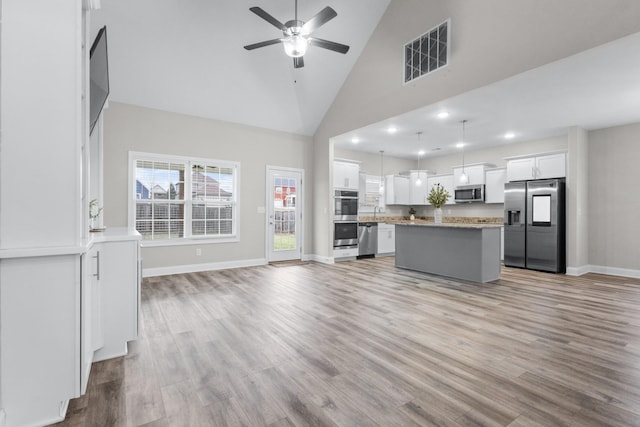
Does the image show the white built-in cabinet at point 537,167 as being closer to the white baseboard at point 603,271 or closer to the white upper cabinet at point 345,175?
the white baseboard at point 603,271

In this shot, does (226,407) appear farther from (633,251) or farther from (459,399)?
(633,251)

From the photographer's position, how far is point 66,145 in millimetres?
1593

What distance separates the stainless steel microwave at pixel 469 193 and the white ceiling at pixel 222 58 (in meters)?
4.13

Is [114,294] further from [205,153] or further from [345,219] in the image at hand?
[345,219]

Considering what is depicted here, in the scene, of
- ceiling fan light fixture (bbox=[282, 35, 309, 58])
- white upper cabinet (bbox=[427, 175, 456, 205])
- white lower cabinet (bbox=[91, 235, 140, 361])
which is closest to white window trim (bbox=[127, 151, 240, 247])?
white lower cabinet (bbox=[91, 235, 140, 361])

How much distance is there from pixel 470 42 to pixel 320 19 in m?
2.00

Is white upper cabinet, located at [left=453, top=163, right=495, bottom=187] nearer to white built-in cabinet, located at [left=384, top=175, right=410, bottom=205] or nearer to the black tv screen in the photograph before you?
white built-in cabinet, located at [left=384, top=175, right=410, bottom=205]

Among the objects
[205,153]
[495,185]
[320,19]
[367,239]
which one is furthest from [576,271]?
[205,153]

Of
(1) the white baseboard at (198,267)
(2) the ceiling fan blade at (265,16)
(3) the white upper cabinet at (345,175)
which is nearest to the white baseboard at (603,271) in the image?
(3) the white upper cabinet at (345,175)

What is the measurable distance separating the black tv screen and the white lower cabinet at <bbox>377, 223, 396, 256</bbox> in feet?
20.6

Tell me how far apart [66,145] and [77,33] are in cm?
60

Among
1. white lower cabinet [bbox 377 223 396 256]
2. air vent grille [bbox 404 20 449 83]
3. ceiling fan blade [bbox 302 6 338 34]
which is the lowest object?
white lower cabinet [bbox 377 223 396 256]

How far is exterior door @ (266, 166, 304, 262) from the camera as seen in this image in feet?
21.5

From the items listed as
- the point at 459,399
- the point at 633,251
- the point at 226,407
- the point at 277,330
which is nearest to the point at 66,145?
the point at 226,407
